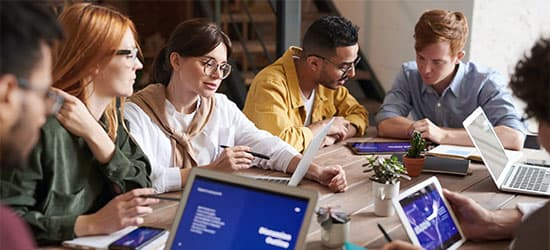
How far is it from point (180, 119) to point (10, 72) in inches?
55.4

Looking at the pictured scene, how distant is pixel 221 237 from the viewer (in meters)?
1.51

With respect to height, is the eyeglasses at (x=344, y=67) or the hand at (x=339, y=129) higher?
the eyeglasses at (x=344, y=67)

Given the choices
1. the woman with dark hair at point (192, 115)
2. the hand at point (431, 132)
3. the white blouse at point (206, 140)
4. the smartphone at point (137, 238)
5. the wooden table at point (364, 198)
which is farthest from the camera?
the hand at point (431, 132)

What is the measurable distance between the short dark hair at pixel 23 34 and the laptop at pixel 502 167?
5.23ft

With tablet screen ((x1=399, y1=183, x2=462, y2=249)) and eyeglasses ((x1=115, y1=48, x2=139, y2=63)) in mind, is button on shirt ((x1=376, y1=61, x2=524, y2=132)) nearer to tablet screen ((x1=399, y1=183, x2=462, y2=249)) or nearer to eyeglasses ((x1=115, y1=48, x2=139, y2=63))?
tablet screen ((x1=399, y1=183, x2=462, y2=249))

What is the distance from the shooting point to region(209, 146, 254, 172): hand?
86.6 inches

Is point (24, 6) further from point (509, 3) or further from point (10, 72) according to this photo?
point (509, 3)

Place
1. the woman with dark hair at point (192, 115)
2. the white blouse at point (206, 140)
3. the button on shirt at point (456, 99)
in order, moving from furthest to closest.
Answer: the button on shirt at point (456, 99) < the woman with dark hair at point (192, 115) < the white blouse at point (206, 140)

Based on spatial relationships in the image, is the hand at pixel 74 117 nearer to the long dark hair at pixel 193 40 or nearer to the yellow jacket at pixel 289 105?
the long dark hair at pixel 193 40

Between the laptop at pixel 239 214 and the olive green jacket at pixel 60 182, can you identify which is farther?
the olive green jacket at pixel 60 182

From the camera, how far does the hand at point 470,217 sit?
179 centimetres

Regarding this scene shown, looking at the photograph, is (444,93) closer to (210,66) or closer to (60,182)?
(210,66)

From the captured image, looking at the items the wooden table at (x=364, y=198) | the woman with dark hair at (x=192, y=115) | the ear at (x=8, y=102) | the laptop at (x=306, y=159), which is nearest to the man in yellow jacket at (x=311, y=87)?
the wooden table at (x=364, y=198)

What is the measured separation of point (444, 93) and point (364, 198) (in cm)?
111
